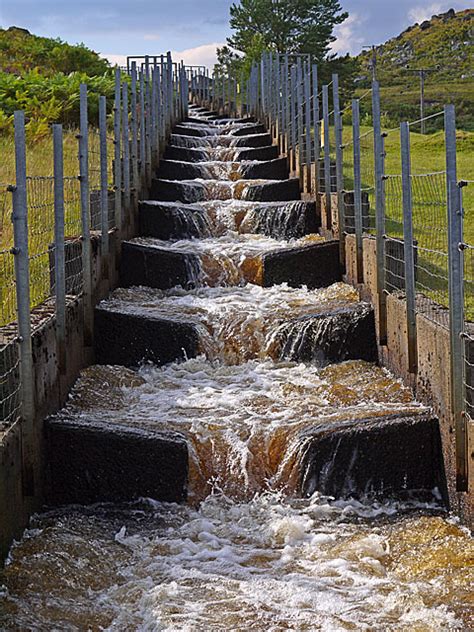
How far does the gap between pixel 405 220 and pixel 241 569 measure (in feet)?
11.0

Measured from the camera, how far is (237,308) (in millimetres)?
10406

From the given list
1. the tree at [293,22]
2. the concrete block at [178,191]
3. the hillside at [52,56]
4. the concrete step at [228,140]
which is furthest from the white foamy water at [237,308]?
the tree at [293,22]

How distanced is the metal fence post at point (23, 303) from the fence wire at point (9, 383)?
43mm

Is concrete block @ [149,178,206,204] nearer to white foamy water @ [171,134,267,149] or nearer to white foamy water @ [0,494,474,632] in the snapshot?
white foamy water @ [171,134,267,149]

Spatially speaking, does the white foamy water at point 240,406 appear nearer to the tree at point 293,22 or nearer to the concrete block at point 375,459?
the concrete block at point 375,459

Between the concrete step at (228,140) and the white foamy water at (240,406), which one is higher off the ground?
the concrete step at (228,140)

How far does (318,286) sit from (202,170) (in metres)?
6.41

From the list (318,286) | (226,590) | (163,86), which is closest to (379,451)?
(226,590)

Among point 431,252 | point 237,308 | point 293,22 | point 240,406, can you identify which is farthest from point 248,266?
point 293,22

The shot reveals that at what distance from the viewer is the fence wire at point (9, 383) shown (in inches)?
253

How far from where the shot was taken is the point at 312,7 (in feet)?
155

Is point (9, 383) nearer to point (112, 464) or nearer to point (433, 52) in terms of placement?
point (112, 464)

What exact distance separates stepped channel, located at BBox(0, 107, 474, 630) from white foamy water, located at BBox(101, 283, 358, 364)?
0.02 metres

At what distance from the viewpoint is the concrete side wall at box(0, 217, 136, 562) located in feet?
20.0
